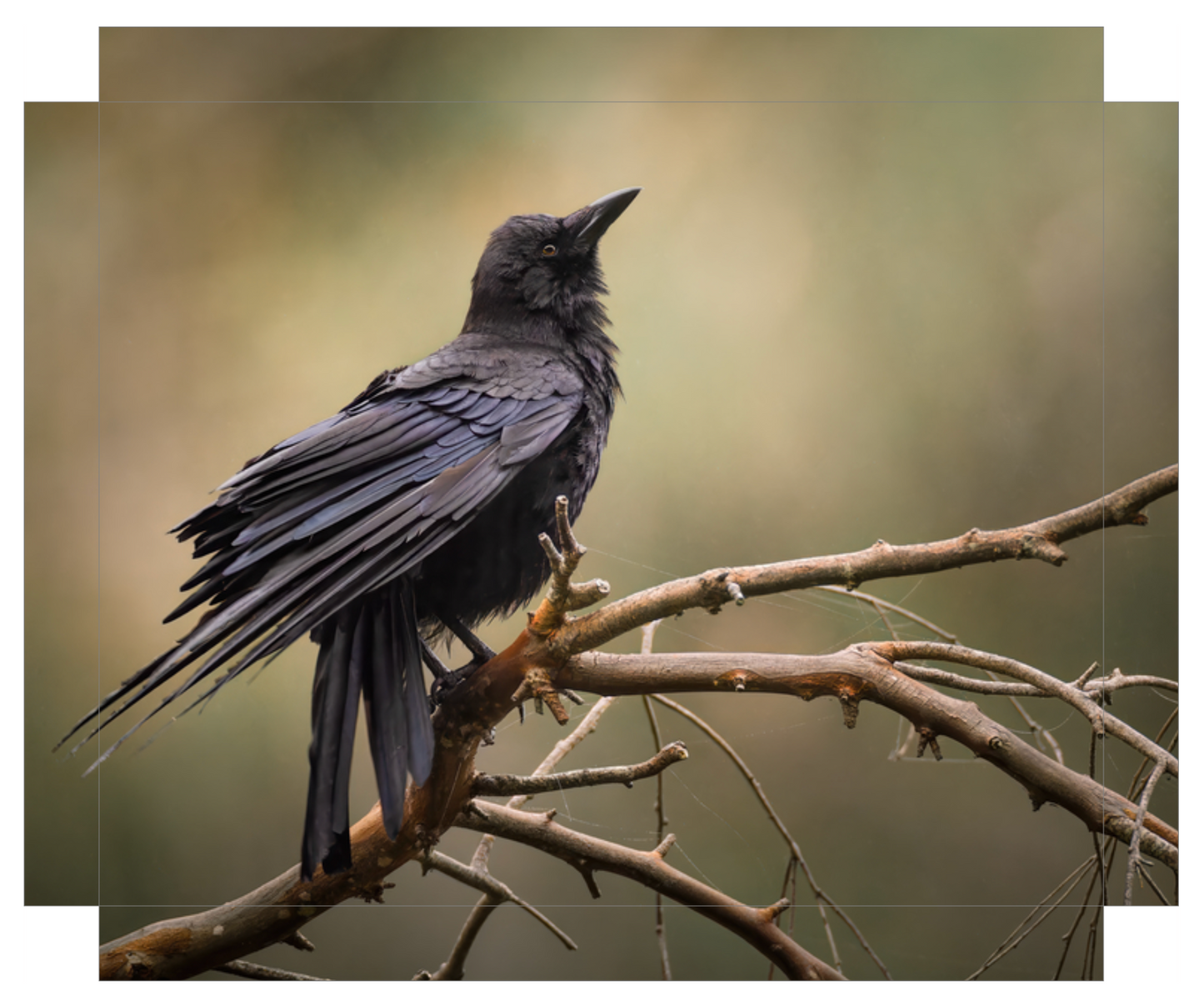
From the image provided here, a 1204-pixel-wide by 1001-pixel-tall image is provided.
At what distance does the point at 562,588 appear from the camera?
4.82 feet

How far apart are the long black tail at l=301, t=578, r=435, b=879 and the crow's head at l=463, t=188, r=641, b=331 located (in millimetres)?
741

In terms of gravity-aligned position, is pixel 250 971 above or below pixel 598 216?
below

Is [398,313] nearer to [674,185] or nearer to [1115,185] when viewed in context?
[674,185]

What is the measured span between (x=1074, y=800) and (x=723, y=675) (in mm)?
698

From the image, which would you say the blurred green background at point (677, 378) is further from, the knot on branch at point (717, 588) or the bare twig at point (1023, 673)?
the knot on branch at point (717, 588)

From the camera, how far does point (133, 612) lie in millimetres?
2111

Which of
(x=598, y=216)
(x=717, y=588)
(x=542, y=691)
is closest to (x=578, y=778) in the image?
(x=542, y=691)

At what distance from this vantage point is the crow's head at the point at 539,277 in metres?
2.18

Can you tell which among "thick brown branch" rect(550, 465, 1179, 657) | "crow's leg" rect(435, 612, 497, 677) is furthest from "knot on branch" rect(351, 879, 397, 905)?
"thick brown branch" rect(550, 465, 1179, 657)

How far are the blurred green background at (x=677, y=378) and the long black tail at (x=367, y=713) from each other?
351 mm

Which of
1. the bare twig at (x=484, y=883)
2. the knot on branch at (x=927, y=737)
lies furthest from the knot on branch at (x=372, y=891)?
the knot on branch at (x=927, y=737)

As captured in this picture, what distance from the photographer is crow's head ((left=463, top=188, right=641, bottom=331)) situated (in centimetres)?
218

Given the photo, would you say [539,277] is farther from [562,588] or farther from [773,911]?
[773,911]

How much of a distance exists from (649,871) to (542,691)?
56 centimetres
